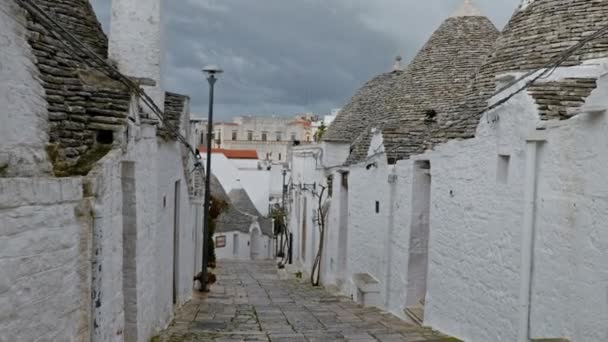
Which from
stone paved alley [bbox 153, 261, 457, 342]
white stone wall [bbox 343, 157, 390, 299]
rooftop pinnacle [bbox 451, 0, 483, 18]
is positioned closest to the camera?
stone paved alley [bbox 153, 261, 457, 342]

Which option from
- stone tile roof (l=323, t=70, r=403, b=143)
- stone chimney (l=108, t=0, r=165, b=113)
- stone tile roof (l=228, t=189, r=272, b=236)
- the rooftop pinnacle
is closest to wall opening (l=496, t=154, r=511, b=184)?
stone chimney (l=108, t=0, r=165, b=113)

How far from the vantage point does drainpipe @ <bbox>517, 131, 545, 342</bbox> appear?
24.0ft

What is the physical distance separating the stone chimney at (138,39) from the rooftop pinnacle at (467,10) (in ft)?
33.6

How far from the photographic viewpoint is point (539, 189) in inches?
285

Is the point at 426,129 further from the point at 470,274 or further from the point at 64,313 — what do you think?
the point at 64,313

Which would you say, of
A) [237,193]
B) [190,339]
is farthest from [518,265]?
[237,193]

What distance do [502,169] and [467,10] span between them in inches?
420

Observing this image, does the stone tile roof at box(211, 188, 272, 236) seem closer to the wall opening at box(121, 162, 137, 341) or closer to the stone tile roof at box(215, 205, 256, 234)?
the stone tile roof at box(215, 205, 256, 234)

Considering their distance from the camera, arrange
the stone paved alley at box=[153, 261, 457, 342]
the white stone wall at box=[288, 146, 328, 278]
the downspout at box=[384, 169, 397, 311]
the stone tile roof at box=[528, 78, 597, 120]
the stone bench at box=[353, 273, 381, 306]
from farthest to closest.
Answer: the white stone wall at box=[288, 146, 328, 278]
the stone bench at box=[353, 273, 381, 306]
the downspout at box=[384, 169, 397, 311]
the stone paved alley at box=[153, 261, 457, 342]
the stone tile roof at box=[528, 78, 597, 120]

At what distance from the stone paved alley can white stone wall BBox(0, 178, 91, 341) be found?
3821 mm

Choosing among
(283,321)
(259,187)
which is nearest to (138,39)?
(283,321)

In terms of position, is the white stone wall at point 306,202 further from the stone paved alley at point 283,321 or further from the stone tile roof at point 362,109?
the stone paved alley at point 283,321

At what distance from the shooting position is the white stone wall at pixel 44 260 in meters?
4.22

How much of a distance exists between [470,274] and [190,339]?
3.97 metres
